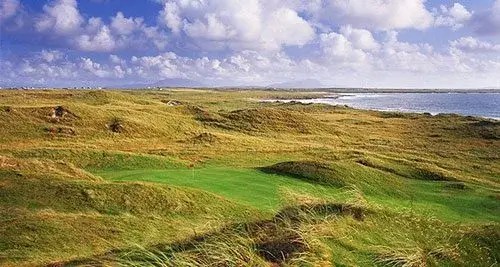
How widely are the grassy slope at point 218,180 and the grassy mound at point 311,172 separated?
17cm

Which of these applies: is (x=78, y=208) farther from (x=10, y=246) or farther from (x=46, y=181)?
(x=10, y=246)

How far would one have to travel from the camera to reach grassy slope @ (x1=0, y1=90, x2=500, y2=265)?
45.1ft

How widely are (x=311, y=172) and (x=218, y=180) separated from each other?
6463 mm

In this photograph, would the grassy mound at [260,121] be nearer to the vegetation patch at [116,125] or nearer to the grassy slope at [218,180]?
the grassy slope at [218,180]

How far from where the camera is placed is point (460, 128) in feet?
253

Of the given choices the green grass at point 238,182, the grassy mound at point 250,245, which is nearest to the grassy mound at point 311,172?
the green grass at point 238,182

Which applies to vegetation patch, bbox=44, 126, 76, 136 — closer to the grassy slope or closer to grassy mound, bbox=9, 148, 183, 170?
the grassy slope

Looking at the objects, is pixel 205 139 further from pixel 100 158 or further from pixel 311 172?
pixel 311 172

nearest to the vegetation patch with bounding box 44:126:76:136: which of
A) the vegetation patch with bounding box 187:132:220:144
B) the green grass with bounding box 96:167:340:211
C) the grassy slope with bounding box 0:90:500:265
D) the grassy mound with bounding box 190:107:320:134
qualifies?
the grassy slope with bounding box 0:90:500:265

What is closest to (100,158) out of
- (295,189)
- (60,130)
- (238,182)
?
(60,130)

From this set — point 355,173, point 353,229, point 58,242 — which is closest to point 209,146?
point 355,173

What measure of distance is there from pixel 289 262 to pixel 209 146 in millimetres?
41522

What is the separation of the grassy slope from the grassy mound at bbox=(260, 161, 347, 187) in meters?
0.17

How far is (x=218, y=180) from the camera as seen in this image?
29.2 meters
